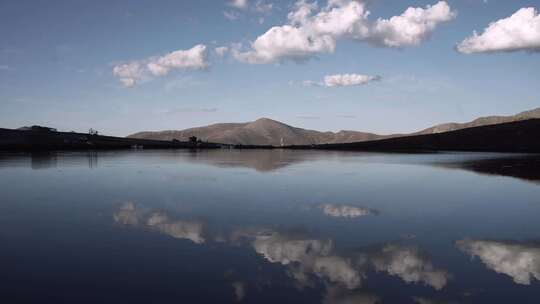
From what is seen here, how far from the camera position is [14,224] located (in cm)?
1866

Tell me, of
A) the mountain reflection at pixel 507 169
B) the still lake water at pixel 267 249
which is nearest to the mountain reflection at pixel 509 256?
the still lake water at pixel 267 249

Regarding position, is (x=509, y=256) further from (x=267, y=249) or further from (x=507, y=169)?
(x=507, y=169)

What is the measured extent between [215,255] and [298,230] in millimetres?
4952

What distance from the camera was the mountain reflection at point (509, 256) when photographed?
1263 cm

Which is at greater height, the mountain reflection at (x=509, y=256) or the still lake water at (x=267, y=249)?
the still lake water at (x=267, y=249)

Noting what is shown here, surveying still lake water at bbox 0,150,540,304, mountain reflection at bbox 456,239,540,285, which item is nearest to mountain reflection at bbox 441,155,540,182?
still lake water at bbox 0,150,540,304

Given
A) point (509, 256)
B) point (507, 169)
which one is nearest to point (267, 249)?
point (509, 256)

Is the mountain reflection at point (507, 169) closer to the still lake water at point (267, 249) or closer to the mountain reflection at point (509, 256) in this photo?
the still lake water at point (267, 249)

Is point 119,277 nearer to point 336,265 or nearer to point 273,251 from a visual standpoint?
point 273,251

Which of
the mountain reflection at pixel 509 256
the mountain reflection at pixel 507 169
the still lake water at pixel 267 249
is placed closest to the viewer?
the still lake water at pixel 267 249

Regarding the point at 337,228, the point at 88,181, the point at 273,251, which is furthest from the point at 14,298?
the point at 88,181

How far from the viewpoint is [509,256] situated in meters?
14.4

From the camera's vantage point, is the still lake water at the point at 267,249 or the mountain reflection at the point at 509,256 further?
the mountain reflection at the point at 509,256

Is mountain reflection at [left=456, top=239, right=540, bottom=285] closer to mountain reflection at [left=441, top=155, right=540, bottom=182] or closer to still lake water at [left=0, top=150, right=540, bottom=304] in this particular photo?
still lake water at [left=0, top=150, right=540, bottom=304]
